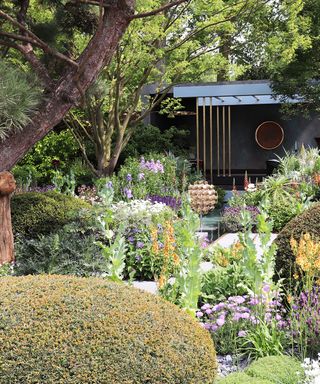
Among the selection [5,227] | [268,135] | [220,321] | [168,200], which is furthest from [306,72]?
[220,321]

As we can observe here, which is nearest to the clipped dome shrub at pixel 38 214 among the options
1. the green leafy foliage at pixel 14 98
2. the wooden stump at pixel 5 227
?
the wooden stump at pixel 5 227

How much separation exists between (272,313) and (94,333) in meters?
1.88

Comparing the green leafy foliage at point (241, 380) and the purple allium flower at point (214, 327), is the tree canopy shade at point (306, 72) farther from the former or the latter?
the green leafy foliage at point (241, 380)

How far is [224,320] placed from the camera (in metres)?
4.16

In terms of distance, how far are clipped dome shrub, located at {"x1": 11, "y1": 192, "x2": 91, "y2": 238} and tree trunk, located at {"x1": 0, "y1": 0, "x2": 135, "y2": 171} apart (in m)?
1.37

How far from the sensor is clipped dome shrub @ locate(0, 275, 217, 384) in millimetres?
2590

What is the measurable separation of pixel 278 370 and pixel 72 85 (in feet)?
12.0

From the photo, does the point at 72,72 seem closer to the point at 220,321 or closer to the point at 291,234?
the point at 291,234

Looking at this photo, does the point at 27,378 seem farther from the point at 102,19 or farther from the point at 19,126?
the point at 102,19

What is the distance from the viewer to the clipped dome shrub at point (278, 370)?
3283mm

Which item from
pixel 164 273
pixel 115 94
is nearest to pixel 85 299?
pixel 164 273

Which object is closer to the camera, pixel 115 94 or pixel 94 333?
pixel 94 333

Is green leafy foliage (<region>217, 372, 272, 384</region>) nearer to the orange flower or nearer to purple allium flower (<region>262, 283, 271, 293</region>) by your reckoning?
the orange flower

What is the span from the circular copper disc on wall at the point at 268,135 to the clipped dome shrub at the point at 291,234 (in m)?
16.7
